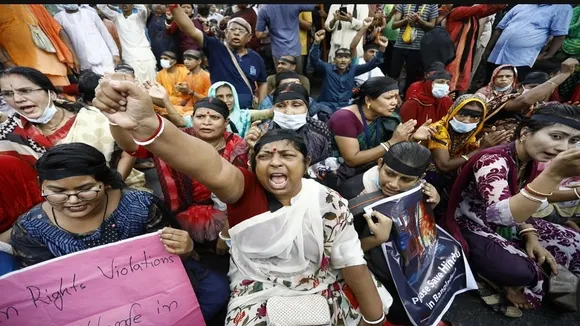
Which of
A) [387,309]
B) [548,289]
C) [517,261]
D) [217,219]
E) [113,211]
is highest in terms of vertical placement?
[113,211]

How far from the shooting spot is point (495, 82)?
383 centimetres

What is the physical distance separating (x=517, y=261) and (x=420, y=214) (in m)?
0.77

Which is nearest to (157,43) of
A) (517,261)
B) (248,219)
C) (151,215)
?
(151,215)

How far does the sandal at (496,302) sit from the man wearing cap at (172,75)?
393cm

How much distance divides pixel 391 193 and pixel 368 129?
0.98 meters

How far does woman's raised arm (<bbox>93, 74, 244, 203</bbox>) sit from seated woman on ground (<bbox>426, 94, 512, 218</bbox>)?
2.17 metres

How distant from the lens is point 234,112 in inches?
136

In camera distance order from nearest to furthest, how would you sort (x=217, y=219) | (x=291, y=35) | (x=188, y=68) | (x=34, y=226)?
(x=34, y=226), (x=217, y=219), (x=188, y=68), (x=291, y=35)

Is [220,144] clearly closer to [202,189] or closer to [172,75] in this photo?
[202,189]

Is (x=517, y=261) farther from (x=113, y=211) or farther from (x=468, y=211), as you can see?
(x=113, y=211)

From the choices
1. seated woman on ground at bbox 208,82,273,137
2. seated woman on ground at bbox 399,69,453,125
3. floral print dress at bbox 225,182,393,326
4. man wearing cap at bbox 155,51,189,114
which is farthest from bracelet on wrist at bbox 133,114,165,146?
man wearing cap at bbox 155,51,189,114

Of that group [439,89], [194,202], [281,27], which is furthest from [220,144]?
[281,27]

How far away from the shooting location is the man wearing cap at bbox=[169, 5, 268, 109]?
3.99m

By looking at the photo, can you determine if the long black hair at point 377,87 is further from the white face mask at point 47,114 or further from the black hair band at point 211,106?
the white face mask at point 47,114
